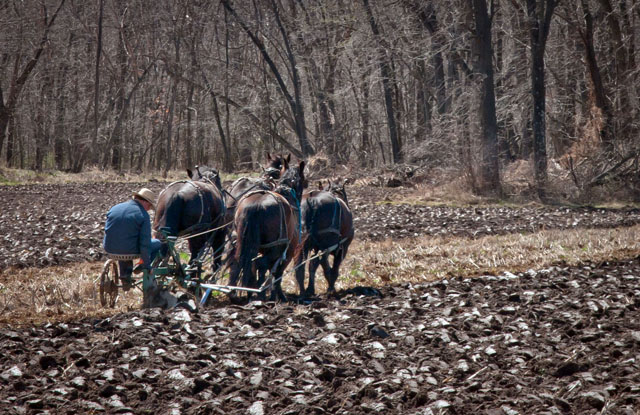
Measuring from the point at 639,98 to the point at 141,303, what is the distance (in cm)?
2110

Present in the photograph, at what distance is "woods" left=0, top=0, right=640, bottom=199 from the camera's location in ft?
79.3

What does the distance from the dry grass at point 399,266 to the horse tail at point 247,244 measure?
1.46 m

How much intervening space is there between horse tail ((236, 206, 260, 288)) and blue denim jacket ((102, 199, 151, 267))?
1.12 m

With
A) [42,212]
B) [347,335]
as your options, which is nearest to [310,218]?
[347,335]

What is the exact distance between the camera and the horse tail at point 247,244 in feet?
28.3

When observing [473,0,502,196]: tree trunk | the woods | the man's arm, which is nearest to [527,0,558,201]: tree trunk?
the woods

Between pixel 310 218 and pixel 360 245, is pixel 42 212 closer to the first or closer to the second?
pixel 360 245

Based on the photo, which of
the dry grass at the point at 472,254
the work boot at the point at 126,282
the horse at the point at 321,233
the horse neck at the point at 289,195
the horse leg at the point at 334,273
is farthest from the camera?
the dry grass at the point at 472,254

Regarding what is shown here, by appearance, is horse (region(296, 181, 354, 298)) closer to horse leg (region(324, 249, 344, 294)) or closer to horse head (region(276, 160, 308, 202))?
horse leg (region(324, 249, 344, 294))

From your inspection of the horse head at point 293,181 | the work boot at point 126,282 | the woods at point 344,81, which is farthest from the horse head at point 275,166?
the woods at point 344,81

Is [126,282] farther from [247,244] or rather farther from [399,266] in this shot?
[399,266]

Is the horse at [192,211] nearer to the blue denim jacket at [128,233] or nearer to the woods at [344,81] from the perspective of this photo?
the blue denim jacket at [128,233]

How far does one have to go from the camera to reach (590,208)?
794 inches

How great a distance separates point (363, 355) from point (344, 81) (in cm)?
3648
